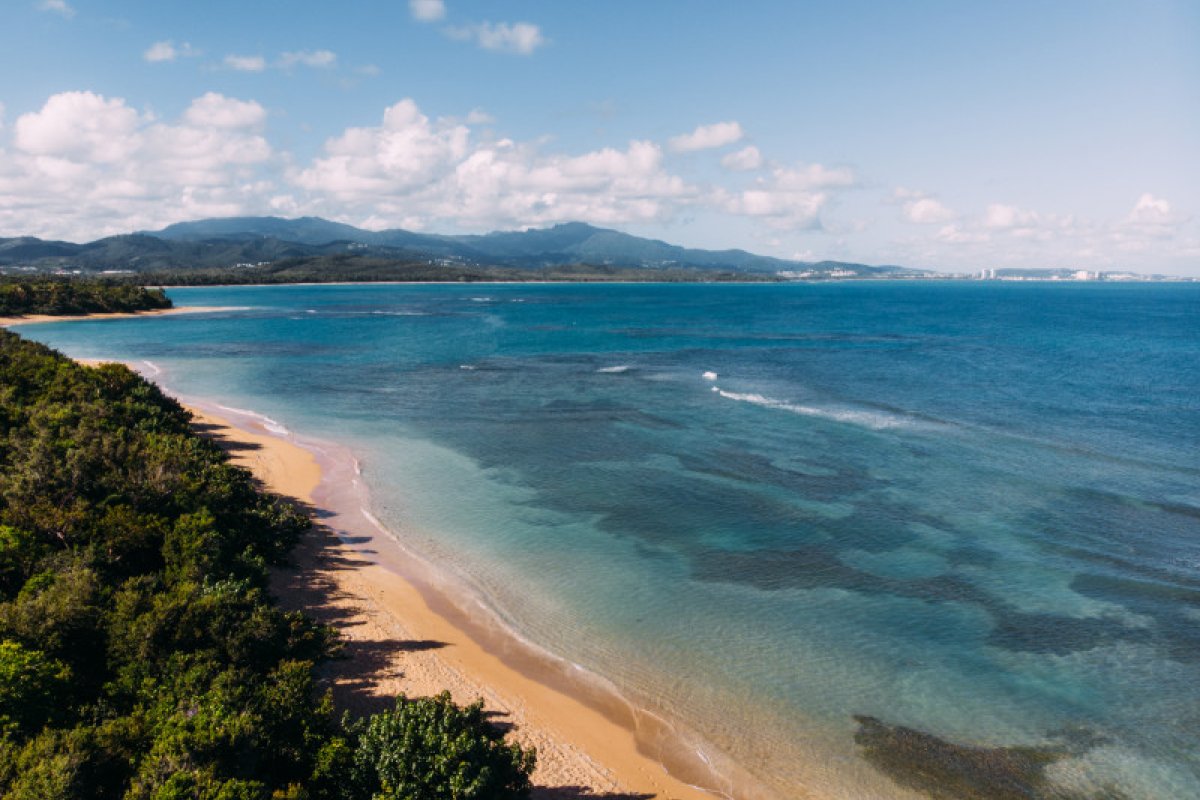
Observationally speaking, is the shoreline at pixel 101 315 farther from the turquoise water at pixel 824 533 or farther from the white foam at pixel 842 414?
the white foam at pixel 842 414

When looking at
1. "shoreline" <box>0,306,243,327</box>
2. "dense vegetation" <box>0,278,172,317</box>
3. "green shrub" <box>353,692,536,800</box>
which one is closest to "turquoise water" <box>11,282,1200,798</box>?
"green shrub" <box>353,692,536,800</box>

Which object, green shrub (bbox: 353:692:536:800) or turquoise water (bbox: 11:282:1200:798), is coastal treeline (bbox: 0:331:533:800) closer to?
green shrub (bbox: 353:692:536:800)

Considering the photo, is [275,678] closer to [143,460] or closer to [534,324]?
[143,460]

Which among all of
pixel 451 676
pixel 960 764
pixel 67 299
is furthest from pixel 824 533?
pixel 67 299

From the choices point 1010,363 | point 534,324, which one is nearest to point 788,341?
point 1010,363

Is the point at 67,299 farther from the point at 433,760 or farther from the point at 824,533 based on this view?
the point at 433,760

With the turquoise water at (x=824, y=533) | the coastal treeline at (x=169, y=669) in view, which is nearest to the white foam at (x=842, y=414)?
the turquoise water at (x=824, y=533)
